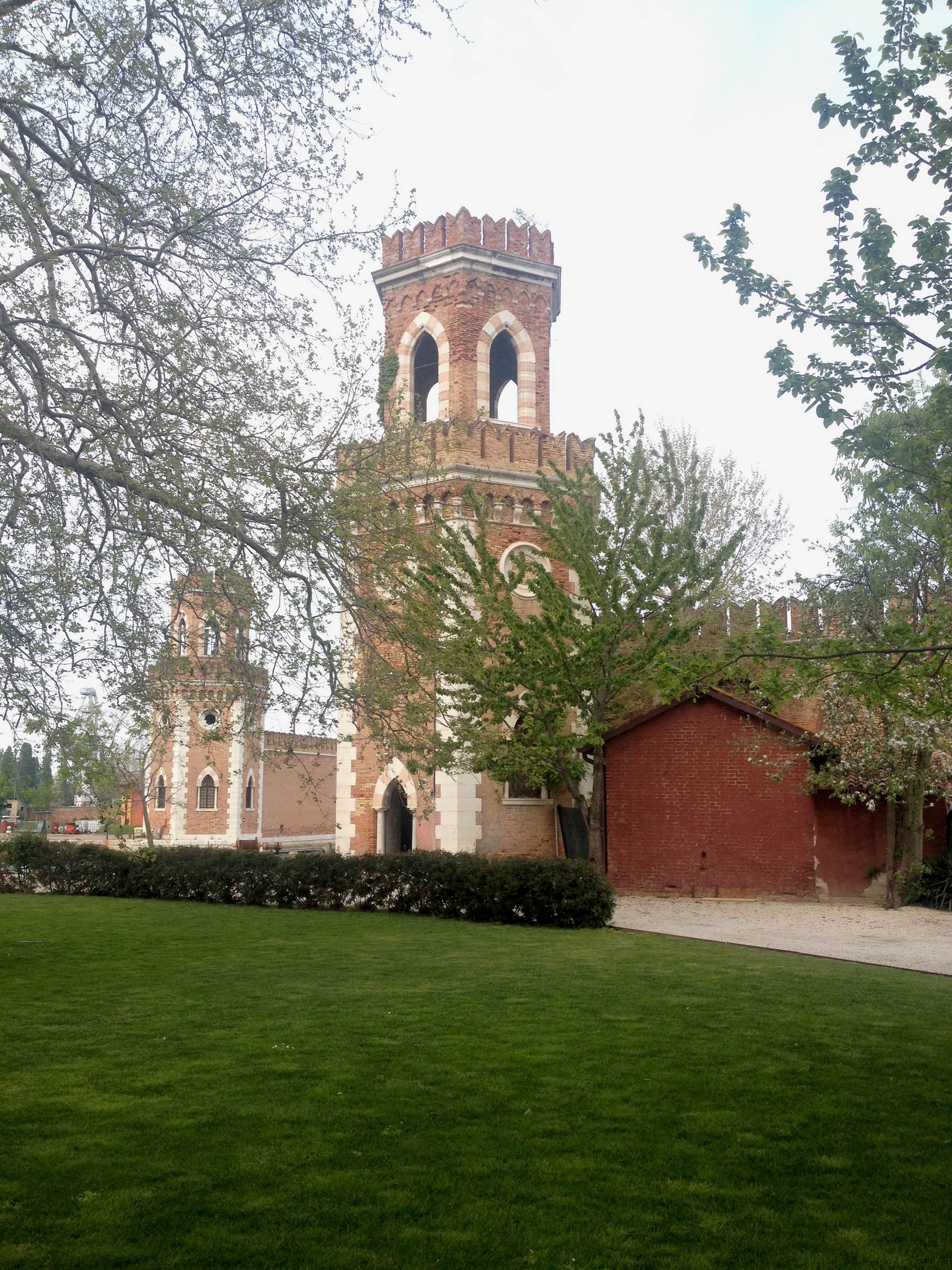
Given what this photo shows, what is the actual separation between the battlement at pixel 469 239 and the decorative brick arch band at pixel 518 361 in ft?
5.84

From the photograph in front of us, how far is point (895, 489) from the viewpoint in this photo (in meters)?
8.09

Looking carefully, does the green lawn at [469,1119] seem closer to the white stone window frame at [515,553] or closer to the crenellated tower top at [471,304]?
the white stone window frame at [515,553]

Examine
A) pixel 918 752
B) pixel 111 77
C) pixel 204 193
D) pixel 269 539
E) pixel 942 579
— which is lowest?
pixel 918 752

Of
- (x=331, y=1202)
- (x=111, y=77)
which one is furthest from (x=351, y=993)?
(x=111, y=77)

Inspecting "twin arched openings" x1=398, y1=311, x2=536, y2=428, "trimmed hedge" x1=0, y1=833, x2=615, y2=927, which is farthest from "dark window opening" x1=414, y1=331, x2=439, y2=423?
"trimmed hedge" x1=0, y1=833, x2=615, y2=927

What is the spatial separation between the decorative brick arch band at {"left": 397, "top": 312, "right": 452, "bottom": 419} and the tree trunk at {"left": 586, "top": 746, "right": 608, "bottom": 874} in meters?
9.04

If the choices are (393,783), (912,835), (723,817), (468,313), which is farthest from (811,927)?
(468,313)

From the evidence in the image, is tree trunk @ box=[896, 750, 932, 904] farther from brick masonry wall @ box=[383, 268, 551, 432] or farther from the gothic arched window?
the gothic arched window

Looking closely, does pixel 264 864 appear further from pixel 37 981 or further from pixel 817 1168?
pixel 817 1168

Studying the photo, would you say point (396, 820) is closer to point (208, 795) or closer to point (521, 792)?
point (521, 792)

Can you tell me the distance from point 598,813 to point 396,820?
20.2 ft

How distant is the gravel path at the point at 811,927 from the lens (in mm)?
14648

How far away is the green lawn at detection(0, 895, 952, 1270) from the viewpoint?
15.2 ft

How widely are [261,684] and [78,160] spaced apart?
4.74 meters
